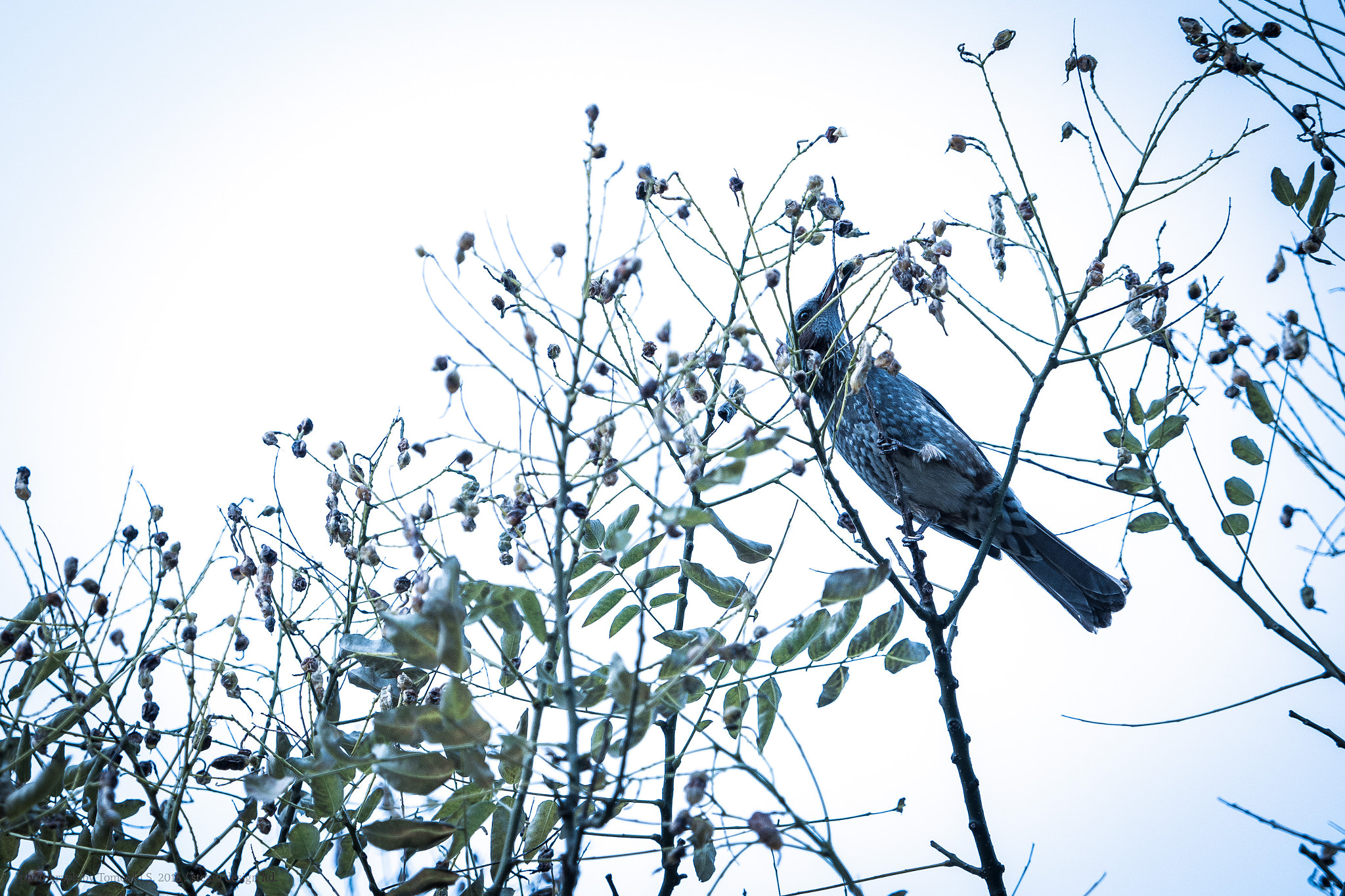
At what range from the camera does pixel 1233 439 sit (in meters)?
2.42

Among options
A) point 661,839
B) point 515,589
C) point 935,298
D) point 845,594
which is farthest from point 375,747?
point 935,298

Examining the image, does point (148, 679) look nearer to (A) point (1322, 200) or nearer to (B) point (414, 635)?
(B) point (414, 635)

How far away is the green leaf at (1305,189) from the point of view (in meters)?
2.29

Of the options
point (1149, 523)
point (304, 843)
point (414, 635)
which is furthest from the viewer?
point (1149, 523)

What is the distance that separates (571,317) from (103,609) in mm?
1160

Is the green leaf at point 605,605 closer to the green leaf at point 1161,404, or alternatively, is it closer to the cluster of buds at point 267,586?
the cluster of buds at point 267,586

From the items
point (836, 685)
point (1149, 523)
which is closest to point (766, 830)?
point (836, 685)

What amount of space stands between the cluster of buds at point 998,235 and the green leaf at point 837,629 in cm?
100

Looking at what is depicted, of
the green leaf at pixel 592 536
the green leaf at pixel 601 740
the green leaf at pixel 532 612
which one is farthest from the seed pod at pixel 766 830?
the green leaf at pixel 592 536

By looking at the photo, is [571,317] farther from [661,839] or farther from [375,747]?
[661,839]

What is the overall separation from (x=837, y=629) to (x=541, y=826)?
0.73 metres

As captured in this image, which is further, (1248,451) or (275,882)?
(1248,451)

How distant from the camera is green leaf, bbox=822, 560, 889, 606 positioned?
6.06 feet

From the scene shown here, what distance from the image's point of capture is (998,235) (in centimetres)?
250
